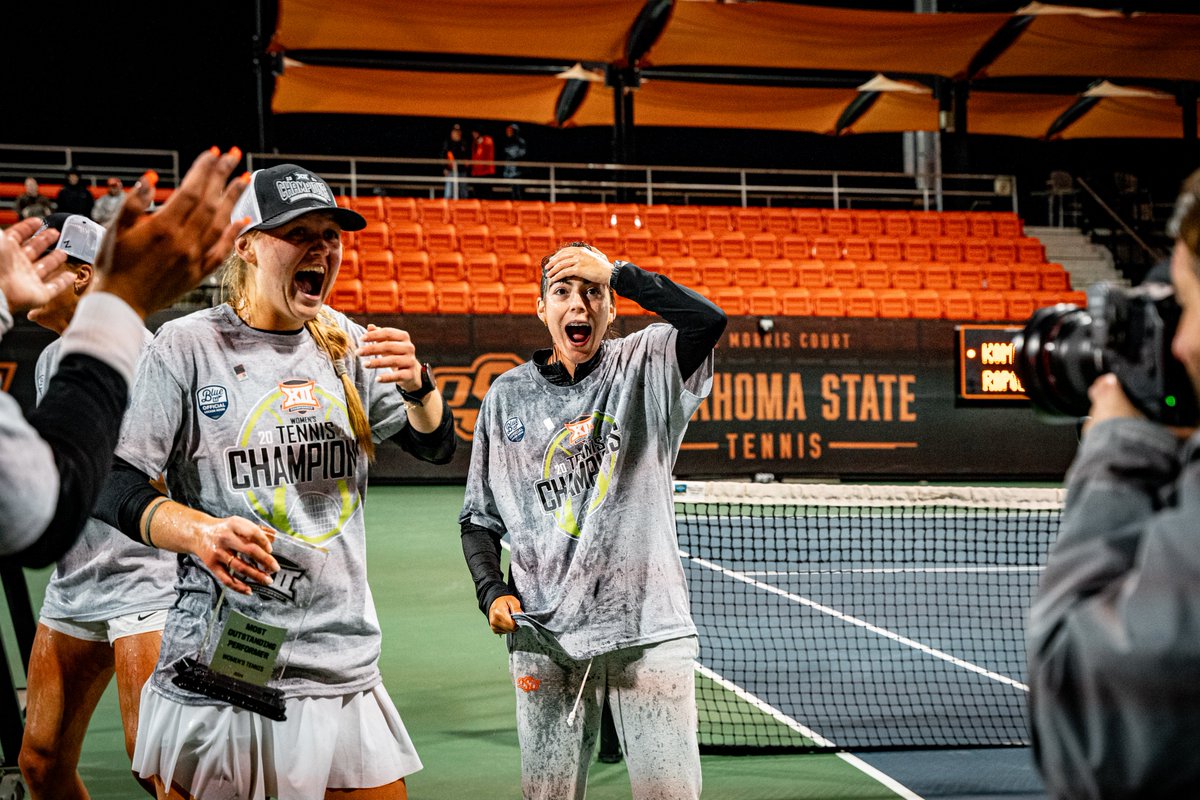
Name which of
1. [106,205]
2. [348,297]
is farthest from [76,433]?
[106,205]

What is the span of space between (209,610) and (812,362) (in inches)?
572

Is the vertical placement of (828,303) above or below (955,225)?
below

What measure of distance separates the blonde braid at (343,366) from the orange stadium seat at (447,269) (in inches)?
585

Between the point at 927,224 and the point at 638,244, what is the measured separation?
6.09m

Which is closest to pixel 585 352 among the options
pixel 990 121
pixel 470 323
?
pixel 470 323

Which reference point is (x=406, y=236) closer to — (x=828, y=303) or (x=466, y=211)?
(x=466, y=211)

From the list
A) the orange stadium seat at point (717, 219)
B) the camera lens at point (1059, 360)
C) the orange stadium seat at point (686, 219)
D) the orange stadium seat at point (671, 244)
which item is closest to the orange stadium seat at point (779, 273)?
the orange stadium seat at point (671, 244)

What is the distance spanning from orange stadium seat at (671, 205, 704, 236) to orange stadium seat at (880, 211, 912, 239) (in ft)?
11.9

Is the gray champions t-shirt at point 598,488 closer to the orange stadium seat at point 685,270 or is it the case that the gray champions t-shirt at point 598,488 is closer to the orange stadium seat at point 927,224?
the orange stadium seat at point 685,270

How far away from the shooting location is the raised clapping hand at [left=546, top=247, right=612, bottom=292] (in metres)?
3.40

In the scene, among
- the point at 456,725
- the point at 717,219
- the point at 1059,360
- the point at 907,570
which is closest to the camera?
the point at 1059,360

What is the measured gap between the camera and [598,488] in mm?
3441

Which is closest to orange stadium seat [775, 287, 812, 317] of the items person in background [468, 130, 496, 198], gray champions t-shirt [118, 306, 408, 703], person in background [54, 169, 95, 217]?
person in background [468, 130, 496, 198]

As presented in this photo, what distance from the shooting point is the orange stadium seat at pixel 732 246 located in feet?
65.1
